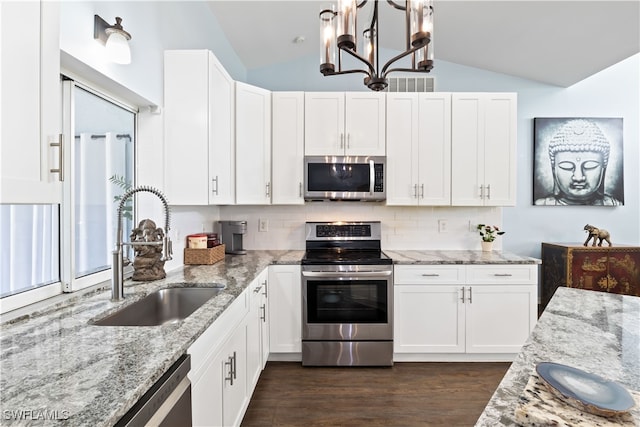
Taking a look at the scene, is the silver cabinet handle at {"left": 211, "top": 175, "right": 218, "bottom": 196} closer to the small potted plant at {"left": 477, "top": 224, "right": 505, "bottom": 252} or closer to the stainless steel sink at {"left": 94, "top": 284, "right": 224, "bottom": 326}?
the stainless steel sink at {"left": 94, "top": 284, "right": 224, "bottom": 326}

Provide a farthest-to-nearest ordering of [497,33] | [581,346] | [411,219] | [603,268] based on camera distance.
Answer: [603,268] → [411,219] → [497,33] → [581,346]

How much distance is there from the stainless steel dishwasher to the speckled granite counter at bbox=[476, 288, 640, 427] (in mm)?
778

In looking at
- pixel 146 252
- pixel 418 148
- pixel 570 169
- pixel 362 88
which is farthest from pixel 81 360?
pixel 570 169

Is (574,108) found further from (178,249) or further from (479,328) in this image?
(178,249)

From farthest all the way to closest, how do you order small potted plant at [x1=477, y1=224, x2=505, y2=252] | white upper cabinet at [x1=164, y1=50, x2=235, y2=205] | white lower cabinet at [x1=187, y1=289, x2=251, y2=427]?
small potted plant at [x1=477, y1=224, x2=505, y2=252], white upper cabinet at [x1=164, y1=50, x2=235, y2=205], white lower cabinet at [x1=187, y1=289, x2=251, y2=427]

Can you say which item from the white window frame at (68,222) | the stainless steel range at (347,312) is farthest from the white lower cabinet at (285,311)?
the white window frame at (68,222)

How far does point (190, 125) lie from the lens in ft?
7.47

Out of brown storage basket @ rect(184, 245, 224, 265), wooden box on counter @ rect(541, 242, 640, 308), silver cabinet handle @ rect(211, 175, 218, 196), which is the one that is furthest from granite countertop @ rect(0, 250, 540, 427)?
wooden box on counter @ rect(541, 242, 640, 308)

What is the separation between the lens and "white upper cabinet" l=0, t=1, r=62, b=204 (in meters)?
A: 0.78

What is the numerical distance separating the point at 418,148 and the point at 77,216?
265cm

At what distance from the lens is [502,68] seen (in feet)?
12.5

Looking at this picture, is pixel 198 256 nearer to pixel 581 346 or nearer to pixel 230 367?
pixel 230 367

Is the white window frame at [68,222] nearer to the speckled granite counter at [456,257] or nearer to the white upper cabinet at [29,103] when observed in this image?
the white upper cabinet at [29,103]

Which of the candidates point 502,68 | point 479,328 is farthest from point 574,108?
point 479,328
